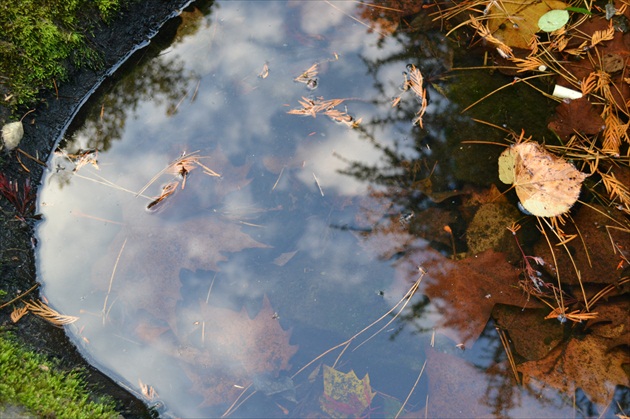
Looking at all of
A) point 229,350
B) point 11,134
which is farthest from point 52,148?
point 229,350

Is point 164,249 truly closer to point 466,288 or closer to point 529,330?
point 466,288

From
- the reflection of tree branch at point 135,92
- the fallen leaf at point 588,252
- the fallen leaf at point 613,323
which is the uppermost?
the reflection of tree branch at point 135,92

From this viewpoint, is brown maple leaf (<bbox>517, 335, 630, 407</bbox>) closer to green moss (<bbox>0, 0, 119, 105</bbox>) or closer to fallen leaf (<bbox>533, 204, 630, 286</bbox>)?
fallen leaf (<bbox>533, 204, 630, 286</bbox>)

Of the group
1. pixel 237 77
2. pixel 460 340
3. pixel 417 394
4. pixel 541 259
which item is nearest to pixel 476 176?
pixel 541 259

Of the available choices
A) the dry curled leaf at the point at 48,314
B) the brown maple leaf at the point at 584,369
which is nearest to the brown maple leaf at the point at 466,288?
the brown maple leaf at the point at 584,369

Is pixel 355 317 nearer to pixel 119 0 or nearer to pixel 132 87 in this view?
pixel 132 87

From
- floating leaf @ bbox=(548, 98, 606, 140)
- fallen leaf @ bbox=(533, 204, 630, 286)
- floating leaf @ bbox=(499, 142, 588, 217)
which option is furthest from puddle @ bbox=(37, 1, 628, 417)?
floating leaf @ bbox=(548, 98, 606, 140)

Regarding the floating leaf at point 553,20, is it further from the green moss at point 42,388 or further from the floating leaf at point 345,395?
the green moss at point 42,388

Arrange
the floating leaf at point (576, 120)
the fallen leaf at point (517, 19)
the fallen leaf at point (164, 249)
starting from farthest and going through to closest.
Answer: the fallen leaf at point (517, 19) → the floating leaf at point (576, 120) → the fallen leaf at point (164, 249)
